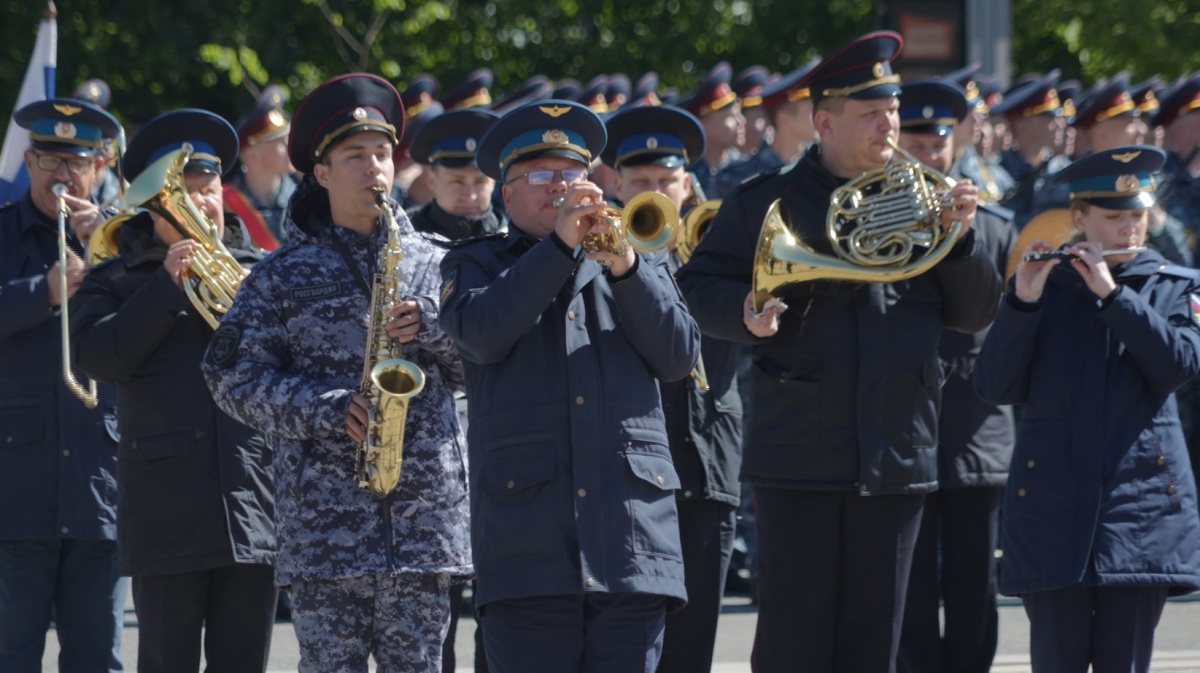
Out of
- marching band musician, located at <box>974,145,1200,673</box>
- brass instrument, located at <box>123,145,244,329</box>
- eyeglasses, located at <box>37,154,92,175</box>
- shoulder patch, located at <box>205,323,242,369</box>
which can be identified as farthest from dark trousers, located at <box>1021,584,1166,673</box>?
eyeglasses, located at <box>37,154,92,175</box>

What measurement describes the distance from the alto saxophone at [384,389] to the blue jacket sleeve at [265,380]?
0.32 feet

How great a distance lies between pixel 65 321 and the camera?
7078 millimetres

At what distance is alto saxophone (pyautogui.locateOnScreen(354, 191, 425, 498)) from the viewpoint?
5.50 metres

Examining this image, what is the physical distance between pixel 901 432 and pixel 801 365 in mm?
393

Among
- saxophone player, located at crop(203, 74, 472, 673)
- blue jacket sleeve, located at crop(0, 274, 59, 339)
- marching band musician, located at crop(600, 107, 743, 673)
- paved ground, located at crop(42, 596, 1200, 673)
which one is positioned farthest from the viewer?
paved ground, located at crop(42, 596, 1200, 673)

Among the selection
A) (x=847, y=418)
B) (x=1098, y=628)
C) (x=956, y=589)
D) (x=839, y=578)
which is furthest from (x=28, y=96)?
(x=1098, y=628)

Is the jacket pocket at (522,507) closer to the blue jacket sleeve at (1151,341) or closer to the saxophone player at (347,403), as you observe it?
the saxophone player at (347,403)

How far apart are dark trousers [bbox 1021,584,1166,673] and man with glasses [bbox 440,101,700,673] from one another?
163cm

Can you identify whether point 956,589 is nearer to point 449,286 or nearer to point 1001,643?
point 1001,643

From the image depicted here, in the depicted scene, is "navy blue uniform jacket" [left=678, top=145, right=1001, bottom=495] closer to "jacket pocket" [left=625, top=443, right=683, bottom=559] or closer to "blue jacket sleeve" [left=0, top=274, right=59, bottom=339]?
"jacket pocket" [left=625, top=443, right=683, bottom=559]

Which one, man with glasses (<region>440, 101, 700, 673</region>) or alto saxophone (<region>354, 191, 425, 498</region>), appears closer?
man with glasses (<region>440, 101, 700, 673</region>)

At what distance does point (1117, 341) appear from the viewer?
6465 mm

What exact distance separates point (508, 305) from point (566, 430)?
39 cm

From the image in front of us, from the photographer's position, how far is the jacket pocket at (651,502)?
5.32m
